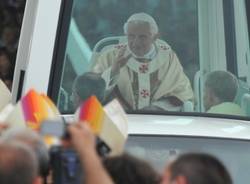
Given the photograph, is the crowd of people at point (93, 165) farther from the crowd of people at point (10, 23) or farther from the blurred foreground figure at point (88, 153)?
the crowd of people at point (10, 23)

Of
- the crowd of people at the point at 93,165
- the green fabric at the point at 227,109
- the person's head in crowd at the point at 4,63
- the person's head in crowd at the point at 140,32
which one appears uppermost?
the person's head in crowd at the point at 140,32

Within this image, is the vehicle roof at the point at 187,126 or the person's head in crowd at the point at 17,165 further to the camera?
the vehicle roof at the point at 187,126

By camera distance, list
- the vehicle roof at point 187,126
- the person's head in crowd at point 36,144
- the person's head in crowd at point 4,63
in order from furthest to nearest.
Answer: the person's head in crowd at point 4,63, the vehicle roof at point 187,126, the person's head in crowd at point 36,144

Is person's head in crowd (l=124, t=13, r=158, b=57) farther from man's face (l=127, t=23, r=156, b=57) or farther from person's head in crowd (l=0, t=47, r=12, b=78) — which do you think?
person's head in crowd (l=0, t=47, r=12, b=78)

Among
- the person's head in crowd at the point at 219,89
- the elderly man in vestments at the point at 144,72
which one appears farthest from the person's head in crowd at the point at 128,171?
the person's head in crowd at the point at 219,89

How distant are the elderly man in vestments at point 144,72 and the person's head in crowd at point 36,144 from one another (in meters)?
2.54

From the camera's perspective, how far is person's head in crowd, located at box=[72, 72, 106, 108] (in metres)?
5.62

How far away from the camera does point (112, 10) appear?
19.8 ft

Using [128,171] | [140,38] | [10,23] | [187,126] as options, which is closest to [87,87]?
[140,38]

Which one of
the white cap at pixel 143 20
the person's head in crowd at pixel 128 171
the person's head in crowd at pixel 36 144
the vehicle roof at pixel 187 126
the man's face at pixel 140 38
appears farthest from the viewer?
the white cap at pixel 143 20

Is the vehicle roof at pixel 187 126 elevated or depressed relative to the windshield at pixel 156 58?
depressed

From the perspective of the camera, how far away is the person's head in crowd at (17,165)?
9.49ft

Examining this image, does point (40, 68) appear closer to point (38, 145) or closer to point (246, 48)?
point (246, 48)

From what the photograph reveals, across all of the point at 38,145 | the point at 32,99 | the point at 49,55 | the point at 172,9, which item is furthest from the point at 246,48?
the point at 38,145
